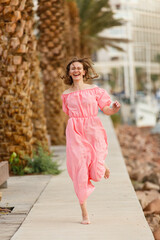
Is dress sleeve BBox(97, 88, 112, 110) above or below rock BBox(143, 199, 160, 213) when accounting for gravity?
above

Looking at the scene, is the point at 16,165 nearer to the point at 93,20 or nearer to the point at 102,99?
the point at 102,99

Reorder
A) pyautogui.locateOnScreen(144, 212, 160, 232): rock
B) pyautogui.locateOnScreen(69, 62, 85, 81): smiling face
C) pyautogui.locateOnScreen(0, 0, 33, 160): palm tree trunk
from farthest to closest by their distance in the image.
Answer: pyautogui.locateOnScreen(0, 0, 33, 160): palm tree trunk
pyautogui.locateOnScreen(144, 212, 160, 232): rock
pyautogui.locateOnScreen(69, 62, 85, 81): smiling face

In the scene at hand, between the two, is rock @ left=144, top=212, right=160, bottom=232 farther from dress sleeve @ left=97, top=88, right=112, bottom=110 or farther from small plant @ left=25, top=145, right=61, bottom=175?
small plant @ left=25, top=145, right=61, bottom=175

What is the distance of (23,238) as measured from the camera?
15.7 ft

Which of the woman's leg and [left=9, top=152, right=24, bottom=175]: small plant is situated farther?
[left=9, top=152, right=24, bottom=175]: small plant

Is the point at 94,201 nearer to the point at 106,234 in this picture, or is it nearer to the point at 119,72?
the point at 106,234

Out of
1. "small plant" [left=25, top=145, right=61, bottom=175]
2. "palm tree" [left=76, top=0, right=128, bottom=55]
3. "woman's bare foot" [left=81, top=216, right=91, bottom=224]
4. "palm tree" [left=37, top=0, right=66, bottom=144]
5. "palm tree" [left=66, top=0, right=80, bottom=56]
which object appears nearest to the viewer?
"woman's bare foot" [left=81, top=216, right=91, bottom=224]

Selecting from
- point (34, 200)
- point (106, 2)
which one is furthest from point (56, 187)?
point (106, 2)

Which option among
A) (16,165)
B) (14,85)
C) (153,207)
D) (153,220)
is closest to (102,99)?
(153,220)

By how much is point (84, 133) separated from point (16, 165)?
3.79 meters

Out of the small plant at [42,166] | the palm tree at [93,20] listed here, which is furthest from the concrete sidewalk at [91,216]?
the palm tree at [93,20]

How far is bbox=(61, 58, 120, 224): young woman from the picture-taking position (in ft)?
17.4

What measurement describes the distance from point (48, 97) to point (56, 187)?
704 centimetres

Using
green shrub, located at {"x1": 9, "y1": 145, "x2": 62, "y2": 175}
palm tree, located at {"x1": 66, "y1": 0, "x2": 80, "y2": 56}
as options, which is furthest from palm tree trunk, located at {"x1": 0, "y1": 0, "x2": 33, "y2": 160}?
palm tree, located at {"x1": 66, "y1": 0, "x2": 80, "y2": 56}
